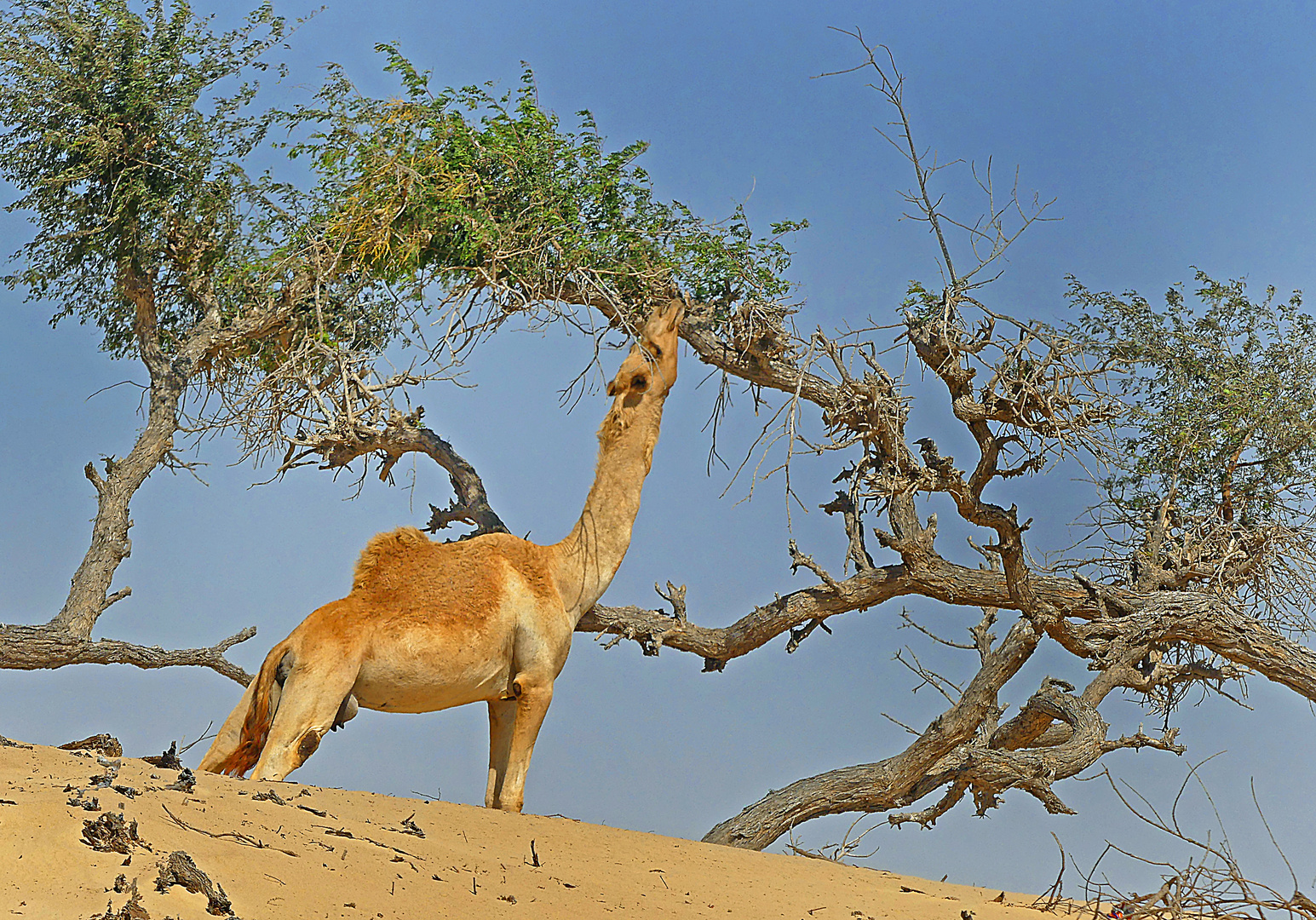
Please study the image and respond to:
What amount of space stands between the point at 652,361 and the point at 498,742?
256 centimetres

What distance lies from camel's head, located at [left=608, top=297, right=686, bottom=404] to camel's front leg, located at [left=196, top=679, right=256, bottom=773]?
2.86 meters

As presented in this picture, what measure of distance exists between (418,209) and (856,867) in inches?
244

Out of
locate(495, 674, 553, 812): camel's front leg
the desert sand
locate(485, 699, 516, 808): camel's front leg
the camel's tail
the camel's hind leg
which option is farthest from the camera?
locate(485, 699, 516, 808): camel's front leg

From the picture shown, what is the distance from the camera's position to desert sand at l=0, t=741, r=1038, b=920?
11.8 feet

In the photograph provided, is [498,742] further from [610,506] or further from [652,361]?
[652,361]

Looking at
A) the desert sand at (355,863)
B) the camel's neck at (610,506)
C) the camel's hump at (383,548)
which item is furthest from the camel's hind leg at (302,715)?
the camel's neck at (610,506)

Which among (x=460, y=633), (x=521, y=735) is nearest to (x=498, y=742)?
(x=521, y=735)

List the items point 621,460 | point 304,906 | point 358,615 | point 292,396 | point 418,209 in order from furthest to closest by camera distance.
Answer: point 292,396, point 418,209, point 621,460, point 358,615, point 304,906

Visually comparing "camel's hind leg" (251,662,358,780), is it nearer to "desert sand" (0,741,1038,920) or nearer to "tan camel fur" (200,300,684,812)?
"tan camel fur" (200,300,684,812)

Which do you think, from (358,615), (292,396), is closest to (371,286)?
(292,396)

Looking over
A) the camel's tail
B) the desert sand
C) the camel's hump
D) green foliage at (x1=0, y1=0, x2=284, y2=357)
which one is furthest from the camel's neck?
green foliage at (x1=0, y1=0, x2=284, y2=357)

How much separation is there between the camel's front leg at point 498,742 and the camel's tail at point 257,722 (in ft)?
4.26

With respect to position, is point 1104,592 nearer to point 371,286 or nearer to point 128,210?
point 371,286

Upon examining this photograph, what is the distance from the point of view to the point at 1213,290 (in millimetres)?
11633
